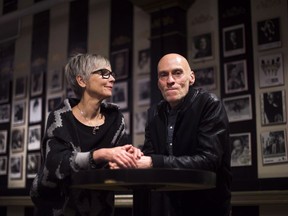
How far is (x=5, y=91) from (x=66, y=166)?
169 inches

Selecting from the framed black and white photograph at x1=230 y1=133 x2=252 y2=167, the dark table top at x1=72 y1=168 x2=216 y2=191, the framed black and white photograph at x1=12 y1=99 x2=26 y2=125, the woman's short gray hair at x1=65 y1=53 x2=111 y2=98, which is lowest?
the dark table top at x1=72 y1=168 x2=216 y2=191

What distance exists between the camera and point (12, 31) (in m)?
5.97

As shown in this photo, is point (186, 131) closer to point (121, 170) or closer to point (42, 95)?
point (121, 170)

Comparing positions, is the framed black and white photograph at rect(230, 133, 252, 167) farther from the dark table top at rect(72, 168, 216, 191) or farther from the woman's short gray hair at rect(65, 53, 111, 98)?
the dark table top at rect(72, 168, 216, 191)

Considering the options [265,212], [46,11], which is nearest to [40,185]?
[265,212]

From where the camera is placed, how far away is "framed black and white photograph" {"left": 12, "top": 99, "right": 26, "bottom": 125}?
5629 millimetres

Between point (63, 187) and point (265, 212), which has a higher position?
point (63, 187)

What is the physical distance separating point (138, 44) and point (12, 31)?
2.20 meters

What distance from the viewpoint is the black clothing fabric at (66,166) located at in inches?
75.5

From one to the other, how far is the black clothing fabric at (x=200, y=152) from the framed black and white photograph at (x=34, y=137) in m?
3.63

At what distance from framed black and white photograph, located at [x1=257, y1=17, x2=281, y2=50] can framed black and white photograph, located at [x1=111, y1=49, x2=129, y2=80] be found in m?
1.52

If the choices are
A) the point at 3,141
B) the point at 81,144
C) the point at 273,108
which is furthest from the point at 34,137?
the point at 81,144

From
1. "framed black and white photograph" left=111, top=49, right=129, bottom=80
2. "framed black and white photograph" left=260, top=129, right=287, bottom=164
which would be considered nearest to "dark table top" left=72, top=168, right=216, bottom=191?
"framed black and white photograph" left=260, top=129, right=287, bottom=164

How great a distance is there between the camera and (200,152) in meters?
1.82
